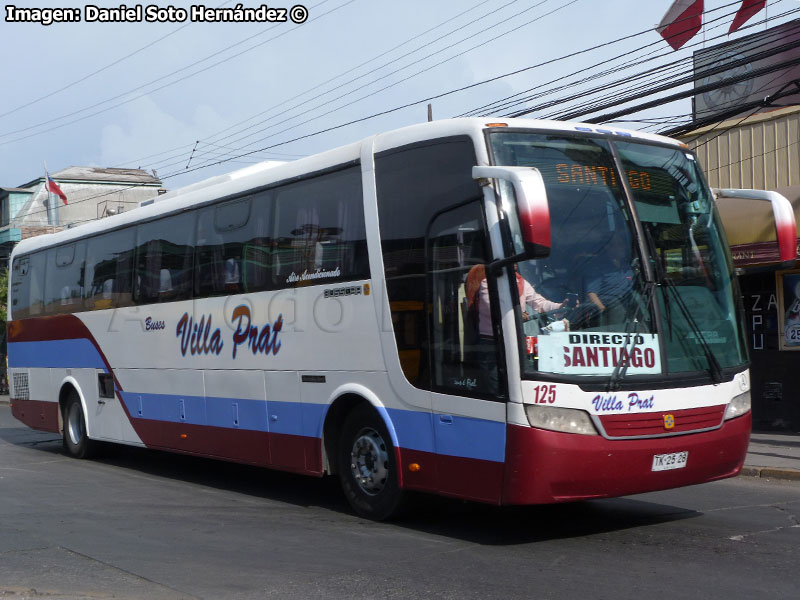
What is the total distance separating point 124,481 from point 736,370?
7696 millimetres

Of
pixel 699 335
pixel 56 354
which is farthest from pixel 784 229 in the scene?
pixel 56 354

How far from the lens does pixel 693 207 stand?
823 cm

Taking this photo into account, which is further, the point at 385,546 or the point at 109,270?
the point at 109,270

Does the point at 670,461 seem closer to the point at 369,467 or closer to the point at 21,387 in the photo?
the point at 369,467

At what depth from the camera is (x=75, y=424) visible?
15.1 meters

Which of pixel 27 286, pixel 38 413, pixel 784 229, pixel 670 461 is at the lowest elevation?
pixel 38 413

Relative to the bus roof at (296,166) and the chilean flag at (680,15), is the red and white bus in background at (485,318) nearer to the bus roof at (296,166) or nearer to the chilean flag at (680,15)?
the bus roof at (296,166)

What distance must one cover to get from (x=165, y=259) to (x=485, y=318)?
6122 millimetres

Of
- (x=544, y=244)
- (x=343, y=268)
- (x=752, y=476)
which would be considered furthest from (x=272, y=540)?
(x=752, y=476)

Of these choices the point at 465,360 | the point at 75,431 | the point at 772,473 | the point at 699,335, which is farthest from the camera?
the point at 75,431

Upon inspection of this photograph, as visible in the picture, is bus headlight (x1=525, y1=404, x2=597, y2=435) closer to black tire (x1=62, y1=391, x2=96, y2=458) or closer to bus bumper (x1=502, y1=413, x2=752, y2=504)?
bus bumper (x1=502, y1=413, x2=752, y2=504)

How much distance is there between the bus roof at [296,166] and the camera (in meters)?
7.92

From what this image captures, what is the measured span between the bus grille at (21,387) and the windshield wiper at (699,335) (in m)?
12.3

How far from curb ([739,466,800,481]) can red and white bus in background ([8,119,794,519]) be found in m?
4.41
